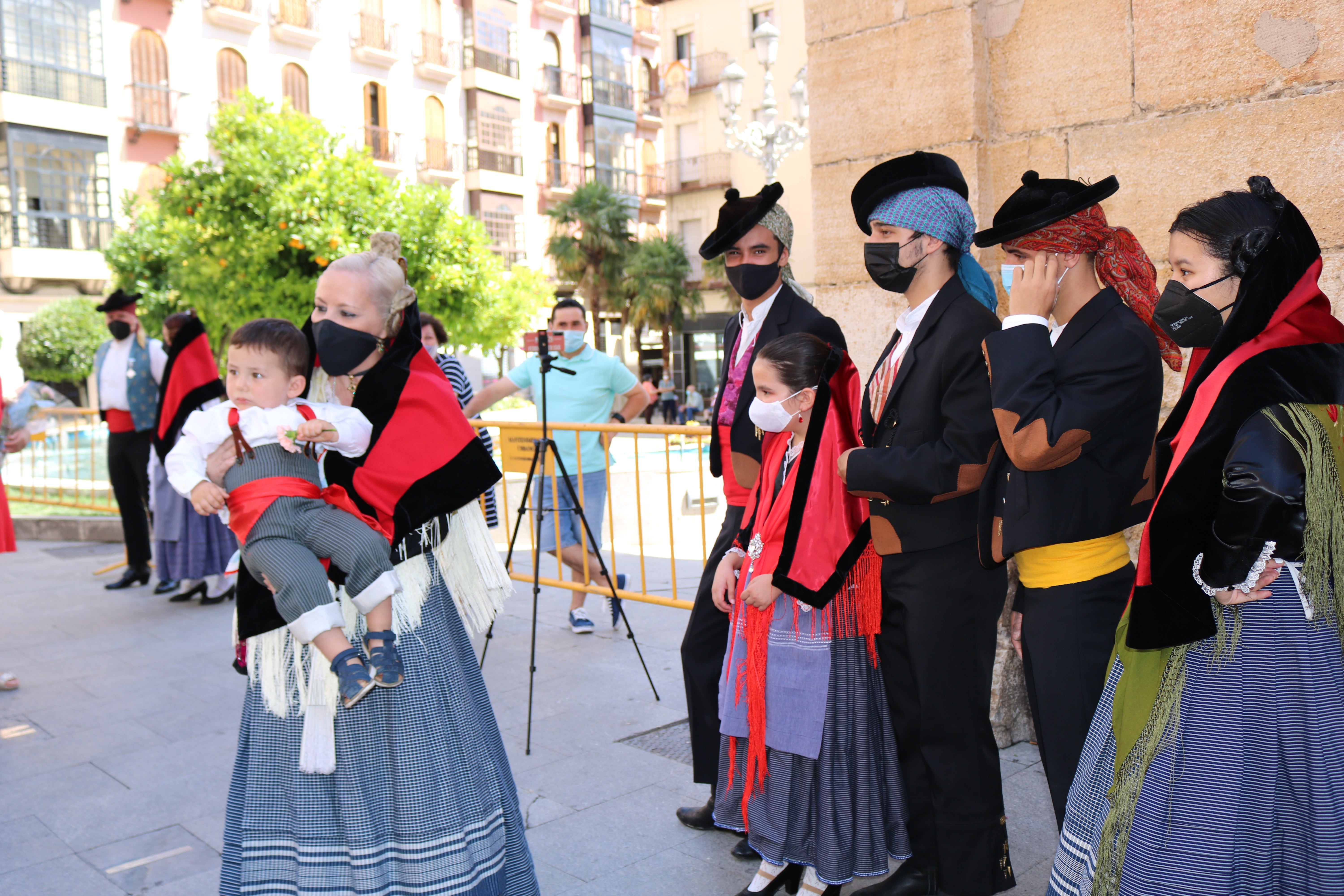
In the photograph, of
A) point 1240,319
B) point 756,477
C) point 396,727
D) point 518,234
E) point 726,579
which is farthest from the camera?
point 518,234

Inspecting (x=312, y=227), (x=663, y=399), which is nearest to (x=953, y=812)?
(x=312, y=227)

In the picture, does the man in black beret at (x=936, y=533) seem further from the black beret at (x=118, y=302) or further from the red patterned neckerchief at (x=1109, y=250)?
the black beret at (x=118, y=302)

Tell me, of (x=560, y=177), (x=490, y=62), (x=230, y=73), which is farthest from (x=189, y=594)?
(x=560, y=177)

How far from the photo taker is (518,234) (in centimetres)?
3944

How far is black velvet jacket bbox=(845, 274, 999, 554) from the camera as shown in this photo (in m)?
2.72

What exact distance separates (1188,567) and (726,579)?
1.38 meters

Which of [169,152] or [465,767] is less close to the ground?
[169,152]

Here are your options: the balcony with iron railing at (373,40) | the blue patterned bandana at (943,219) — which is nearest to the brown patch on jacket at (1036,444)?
the blue patterned bandana at (943,219)

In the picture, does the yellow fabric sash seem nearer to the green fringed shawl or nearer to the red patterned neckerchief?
the green fringed shawl

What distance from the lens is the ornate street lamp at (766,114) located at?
44.7 ft

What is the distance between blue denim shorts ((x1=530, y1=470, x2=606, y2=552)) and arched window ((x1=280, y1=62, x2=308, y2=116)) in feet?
94.4

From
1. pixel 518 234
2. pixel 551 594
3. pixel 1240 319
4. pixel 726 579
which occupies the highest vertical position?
pixel 518 234

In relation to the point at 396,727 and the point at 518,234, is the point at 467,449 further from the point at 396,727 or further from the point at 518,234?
the point at 518,234

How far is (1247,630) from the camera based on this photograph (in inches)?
82.4
